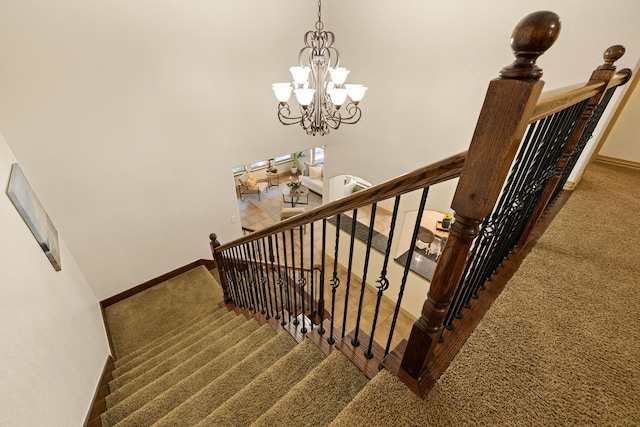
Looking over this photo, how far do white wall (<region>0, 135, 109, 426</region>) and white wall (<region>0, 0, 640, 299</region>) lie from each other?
0.73 m

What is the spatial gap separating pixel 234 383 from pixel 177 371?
0.74 metres

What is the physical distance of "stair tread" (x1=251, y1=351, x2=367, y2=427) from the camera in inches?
44.6

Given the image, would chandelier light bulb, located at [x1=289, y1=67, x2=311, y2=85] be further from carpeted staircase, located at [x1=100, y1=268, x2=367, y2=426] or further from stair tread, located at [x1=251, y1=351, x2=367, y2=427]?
stair tread, located at [x1=251, y1=351, x2=367, y2=427]

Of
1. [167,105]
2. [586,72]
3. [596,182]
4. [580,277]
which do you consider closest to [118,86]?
[167,105]

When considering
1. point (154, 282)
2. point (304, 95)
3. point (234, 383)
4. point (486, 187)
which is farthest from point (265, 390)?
point (154, 282)

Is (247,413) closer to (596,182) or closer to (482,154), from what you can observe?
(482,154)

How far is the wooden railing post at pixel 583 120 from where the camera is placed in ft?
4.66

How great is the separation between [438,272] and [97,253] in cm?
422

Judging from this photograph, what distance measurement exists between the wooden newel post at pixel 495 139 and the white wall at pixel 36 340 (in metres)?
1.88

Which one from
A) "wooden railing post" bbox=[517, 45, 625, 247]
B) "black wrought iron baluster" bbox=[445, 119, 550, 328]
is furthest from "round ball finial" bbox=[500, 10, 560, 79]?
"wooden railing post" bbox=[517, 45, 625, 247]

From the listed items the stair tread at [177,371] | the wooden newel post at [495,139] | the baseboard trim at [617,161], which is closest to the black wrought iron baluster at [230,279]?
the stair tread at [177,371]

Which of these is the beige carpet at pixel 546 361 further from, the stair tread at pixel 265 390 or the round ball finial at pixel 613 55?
the round ball finial at pixel 613 55

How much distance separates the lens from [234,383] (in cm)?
166

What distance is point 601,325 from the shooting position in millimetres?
1242
